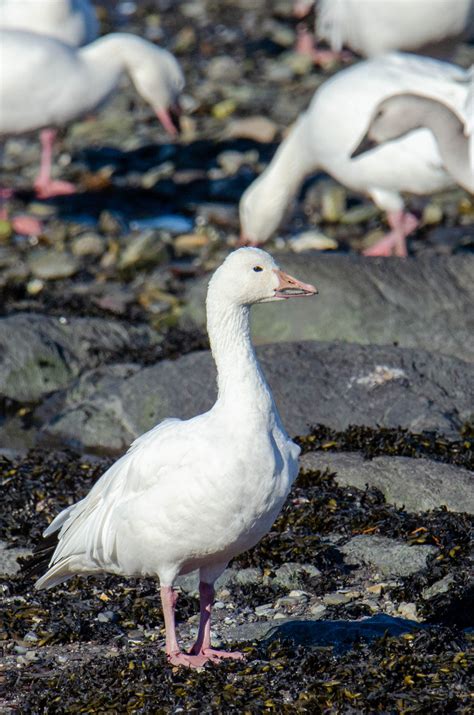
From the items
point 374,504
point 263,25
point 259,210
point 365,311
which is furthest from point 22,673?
point 263,25

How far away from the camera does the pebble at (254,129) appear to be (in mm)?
14672

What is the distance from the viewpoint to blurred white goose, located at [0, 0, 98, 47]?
13734 mm

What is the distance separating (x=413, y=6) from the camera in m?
13.3

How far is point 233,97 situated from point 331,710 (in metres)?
11.9

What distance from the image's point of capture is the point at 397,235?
36.9 ft

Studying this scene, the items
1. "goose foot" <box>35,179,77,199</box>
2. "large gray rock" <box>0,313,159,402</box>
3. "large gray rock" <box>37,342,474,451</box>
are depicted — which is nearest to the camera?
"large gray rock" <box>37,342,474,451</box>

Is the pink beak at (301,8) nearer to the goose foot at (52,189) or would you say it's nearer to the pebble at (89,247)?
the goose foot at (52,189)

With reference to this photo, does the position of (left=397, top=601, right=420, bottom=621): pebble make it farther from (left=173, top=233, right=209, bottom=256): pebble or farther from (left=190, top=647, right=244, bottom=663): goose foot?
(left=173, top=233, right=209, bottom=256): pebble

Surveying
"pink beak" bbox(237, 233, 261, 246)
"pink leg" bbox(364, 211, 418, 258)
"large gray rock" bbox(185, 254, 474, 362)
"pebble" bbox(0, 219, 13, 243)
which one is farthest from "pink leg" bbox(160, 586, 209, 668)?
"pebble" bbox(0, 219, 13, 243)

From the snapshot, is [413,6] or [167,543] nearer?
[167,543]

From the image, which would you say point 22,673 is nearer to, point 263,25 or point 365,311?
point 365,311

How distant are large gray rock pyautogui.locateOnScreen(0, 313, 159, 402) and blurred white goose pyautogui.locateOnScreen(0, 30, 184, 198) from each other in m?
3.49

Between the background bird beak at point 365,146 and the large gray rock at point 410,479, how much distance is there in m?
3.93

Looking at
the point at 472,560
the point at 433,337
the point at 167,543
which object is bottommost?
the point at 433,337
